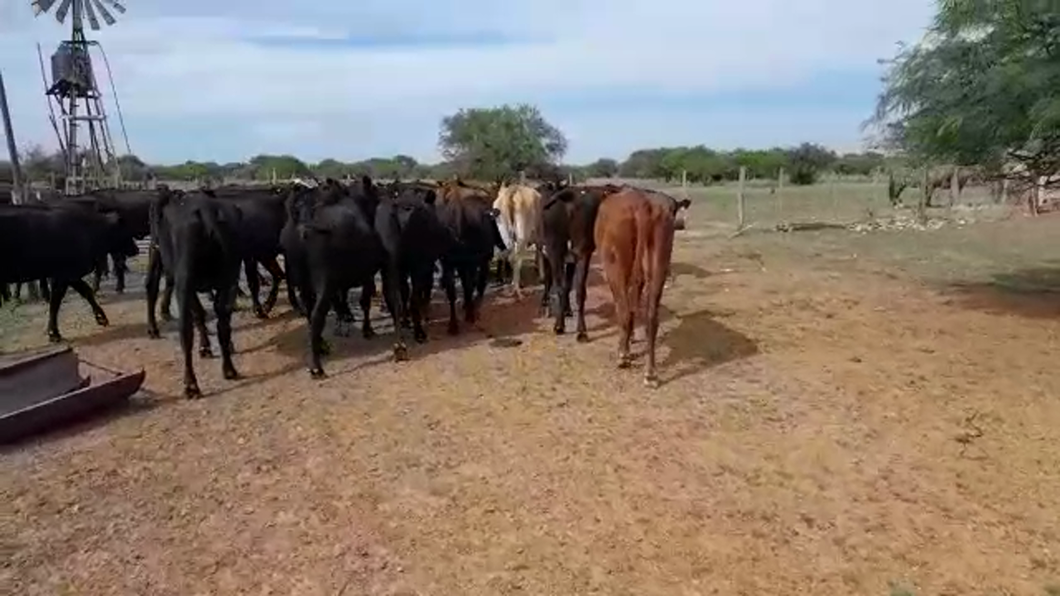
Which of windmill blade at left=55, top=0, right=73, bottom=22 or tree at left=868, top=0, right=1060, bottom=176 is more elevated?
windmill blade at left=55, top=0, right=73, bottom=22

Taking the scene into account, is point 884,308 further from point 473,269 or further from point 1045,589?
point 1045,589

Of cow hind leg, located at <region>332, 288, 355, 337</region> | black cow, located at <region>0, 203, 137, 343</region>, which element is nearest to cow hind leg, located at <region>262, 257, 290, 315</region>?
cow hind leg, located at <region>332, 288, 355, 337</region>

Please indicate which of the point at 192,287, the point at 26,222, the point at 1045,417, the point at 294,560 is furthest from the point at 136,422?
the point at 1045,417

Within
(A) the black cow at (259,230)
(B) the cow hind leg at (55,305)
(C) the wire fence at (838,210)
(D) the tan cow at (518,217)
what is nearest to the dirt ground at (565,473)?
(B) the cow hind leg at (55,305)

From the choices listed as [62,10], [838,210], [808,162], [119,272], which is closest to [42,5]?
[62,10]

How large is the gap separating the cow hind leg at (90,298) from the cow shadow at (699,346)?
6630 millimetres

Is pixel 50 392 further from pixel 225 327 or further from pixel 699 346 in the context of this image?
pixel 699 346

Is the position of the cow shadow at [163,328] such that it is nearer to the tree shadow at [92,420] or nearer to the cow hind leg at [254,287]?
the cow hind leg at [254,287]

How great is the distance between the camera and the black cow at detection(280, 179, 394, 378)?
8.65m

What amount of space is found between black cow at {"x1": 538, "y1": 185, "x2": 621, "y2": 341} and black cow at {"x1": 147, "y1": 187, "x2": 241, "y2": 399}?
11.5 feet

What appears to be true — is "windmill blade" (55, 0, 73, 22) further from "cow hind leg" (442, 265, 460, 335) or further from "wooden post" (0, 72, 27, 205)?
"cow hind leg" (442, 265, 460, 335)

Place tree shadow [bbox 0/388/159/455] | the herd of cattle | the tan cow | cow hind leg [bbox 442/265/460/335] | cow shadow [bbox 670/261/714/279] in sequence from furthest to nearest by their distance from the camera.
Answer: cow shadow [bbox 670/261/714/279] → the tan cow → cow hind leg [bbox 442/265/460/335] → the herd of cattle → tree shadow [bbox 0/388/159/455]

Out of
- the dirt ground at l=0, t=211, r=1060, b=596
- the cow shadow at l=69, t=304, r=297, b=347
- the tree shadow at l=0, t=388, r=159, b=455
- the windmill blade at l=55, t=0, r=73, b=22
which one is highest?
the windmill blade at l=55, t=0, r=73, b=22

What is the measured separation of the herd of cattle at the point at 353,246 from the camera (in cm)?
841
